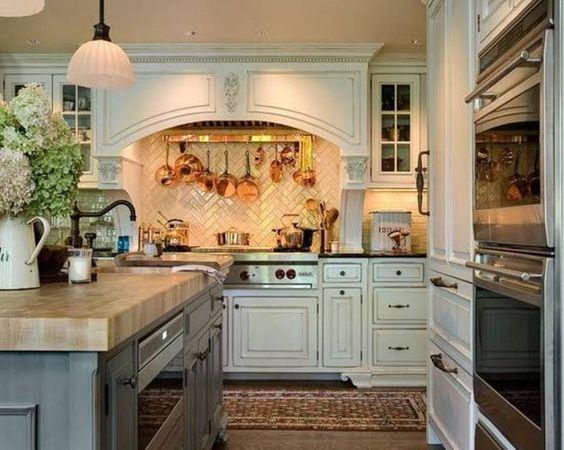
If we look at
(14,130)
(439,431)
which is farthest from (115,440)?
(439,431)

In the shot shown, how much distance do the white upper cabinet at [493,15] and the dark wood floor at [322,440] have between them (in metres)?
2.05

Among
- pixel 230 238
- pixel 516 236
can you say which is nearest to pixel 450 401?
pixel 516 236

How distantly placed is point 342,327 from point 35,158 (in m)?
3.06

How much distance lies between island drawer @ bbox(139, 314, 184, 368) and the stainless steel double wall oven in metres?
1.03

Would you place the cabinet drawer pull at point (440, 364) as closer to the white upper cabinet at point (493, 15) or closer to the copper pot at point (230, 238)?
the white upper cabinet at point (493, 15)

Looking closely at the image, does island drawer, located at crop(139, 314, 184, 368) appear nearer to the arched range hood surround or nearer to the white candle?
the white candle

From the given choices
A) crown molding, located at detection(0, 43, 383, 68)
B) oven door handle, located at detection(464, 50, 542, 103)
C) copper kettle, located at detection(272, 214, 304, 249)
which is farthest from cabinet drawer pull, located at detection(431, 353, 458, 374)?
crown molding, located at detection(0, 43, 383, 68)

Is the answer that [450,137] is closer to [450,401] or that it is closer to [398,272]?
[450,401]

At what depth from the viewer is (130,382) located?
53.2 inches

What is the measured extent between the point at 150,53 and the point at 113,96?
42cm

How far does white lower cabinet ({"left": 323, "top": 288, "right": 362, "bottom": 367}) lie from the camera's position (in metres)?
4.20

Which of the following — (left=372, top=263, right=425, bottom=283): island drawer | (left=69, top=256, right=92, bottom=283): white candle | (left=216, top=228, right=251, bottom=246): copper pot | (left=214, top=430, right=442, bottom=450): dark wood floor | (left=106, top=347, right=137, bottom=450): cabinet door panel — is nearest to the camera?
(left=106, top=347, right=137, bottom=450): cabinet door panel

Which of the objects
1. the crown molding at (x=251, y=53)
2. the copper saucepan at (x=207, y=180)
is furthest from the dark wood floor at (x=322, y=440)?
the crown molding at (x=251, y=53)

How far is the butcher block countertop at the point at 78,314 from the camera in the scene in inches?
42.9
